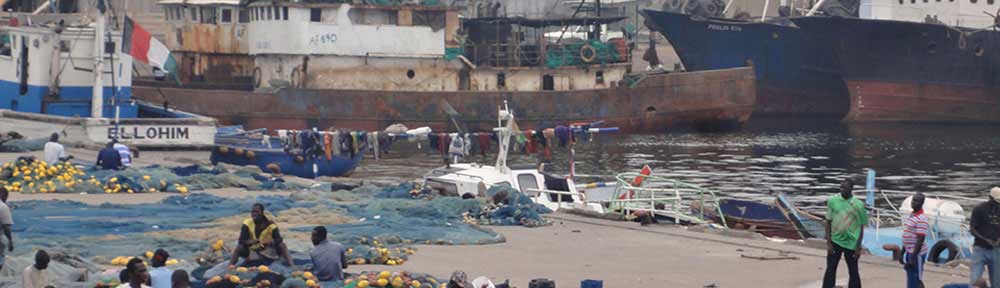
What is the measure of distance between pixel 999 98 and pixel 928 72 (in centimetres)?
270

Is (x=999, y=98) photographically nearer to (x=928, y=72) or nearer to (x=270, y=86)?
(x=928, y=72)

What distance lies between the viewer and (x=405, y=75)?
4931 cm

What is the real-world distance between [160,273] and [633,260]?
22.5 feet

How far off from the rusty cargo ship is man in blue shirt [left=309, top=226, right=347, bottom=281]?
31938 mm

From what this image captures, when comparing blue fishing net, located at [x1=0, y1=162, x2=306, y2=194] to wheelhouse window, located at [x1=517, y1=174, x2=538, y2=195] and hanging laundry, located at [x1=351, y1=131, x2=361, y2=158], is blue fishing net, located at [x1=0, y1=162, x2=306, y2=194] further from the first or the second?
hanging laundry, located at [x1=351, y1=131, x2=361, y2=158]

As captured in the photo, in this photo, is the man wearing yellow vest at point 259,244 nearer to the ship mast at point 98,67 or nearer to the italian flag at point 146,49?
the italian flag at point 146,49

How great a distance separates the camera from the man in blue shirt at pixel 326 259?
1606 centimetres

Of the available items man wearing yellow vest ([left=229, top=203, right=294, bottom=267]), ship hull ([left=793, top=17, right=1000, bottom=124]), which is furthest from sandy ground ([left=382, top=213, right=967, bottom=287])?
ship hull ([left=793, top=17, right=1000, bottom=124])

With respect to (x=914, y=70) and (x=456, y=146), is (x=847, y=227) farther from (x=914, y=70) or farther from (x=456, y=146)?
(x=914, y=70)

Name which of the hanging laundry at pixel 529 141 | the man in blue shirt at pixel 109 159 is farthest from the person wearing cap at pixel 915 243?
the man in blue shirt at pixel 109 159

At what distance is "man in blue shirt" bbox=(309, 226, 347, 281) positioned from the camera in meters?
16.1

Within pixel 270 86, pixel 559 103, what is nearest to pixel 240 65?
pixel 270 86

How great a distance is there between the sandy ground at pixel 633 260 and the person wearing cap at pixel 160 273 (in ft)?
10.7

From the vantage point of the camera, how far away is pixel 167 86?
49.2 m
